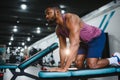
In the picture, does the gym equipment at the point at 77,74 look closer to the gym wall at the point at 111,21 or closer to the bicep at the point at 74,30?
the bicep at the point at 74,30

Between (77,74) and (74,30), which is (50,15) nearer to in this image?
(74,30)

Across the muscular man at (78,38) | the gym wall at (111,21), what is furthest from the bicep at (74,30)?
the gym wall at (111,21)

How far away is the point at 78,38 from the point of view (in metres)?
2.89

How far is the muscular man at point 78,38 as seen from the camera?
2861mm

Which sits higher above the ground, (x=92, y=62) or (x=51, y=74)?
(x=92, y=62)

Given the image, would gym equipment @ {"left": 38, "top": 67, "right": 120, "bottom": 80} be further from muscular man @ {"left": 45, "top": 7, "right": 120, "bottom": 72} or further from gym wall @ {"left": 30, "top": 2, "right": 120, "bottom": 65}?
gym wall @ {"left": 30, "top": 2, "right": 120, "bottom": 65}

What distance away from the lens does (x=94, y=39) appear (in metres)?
3.41

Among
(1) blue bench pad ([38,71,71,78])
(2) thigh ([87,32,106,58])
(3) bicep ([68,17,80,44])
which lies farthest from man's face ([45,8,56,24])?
(2) thigh ([87,32,106,58])

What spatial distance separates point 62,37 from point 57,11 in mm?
664

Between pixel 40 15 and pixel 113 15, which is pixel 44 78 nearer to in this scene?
pixel 113 15

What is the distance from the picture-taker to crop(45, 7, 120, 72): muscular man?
2.86 m

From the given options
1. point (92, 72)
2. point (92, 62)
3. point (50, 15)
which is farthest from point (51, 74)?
point (92, 62)

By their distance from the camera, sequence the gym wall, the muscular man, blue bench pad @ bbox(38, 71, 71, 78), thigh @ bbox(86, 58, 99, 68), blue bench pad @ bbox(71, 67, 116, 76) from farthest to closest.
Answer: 1. the gym wall
2. thigh @ bbox(86, 58, 99, 68)
3. the muscular man
4. blue bench pad @ bbox(71, 67, 116, 76)
5. blue bench pad @ bbox(38, 71, 71, 78)

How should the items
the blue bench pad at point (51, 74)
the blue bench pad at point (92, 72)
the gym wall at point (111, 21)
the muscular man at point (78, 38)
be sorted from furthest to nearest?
the gym wall at point (111, 21), the muscular man at point (78, 38), the blue bench pad at point (92, 72), the blue bench pad at point (51, 74)
